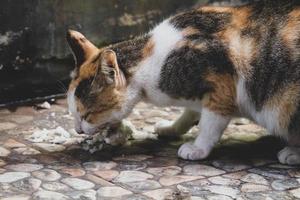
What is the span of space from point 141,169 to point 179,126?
1.86ft

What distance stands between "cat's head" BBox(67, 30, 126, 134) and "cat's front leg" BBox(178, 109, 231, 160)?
1.24 ft

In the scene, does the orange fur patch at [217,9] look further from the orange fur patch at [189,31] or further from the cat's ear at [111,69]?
the cat's ear at [111,69]

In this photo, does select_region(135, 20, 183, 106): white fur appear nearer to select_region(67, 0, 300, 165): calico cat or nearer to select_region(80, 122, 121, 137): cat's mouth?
select_region(67, 0, 300, 165): calico cat

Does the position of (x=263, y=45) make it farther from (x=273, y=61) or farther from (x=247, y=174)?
(x=247, y=174)

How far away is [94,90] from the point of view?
10.1ft

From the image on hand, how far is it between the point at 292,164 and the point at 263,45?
580 mm

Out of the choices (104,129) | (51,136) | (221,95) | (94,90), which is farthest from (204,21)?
(51,136)

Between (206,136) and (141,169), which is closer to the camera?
(141,169)

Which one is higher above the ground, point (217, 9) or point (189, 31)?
point (217, 9)

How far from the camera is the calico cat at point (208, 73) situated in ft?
9.74

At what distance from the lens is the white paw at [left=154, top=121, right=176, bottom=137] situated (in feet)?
11.4

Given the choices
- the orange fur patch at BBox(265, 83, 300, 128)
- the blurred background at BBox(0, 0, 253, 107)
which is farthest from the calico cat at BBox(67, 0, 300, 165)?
the blurred background at BBox(0, 0, 253, 107)

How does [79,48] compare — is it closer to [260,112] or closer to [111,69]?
[111,69]

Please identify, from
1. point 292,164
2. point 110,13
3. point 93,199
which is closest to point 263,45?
point 292,164
